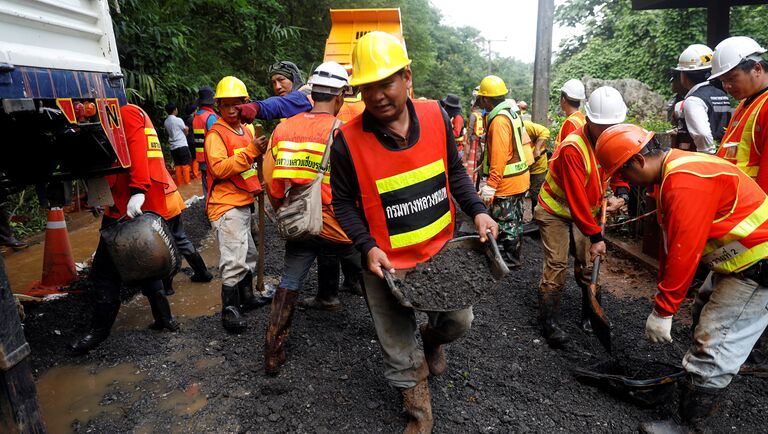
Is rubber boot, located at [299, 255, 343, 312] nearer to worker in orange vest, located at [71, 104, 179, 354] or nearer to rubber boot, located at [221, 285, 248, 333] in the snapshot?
rubber boot, located at [221, 285, 248, 333]

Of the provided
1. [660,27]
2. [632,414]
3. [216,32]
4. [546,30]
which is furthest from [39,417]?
[660,27]

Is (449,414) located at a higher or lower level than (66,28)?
lower

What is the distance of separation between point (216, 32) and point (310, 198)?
35.0 feet

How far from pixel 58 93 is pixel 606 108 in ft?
10.4

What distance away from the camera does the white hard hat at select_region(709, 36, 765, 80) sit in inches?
126

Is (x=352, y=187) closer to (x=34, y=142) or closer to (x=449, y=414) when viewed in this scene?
(x=449, y=414)

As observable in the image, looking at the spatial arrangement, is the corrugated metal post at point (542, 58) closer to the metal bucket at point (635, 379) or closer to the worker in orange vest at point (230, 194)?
the worker in orange vest at point (230, 194)

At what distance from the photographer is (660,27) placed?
50.0 feet

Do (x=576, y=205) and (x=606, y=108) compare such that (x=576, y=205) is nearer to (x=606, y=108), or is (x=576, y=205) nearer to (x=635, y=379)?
(x=606, y=108)

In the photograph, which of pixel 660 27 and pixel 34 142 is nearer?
pixel 34 142

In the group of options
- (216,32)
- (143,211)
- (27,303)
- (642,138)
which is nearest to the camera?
(642,138)

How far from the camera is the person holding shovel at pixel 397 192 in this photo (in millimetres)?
2252

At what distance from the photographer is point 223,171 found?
3.89m

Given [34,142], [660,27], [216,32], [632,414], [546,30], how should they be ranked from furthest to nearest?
[660,27] < [216,32] < [546,30] < [34,142] < [632,414]
